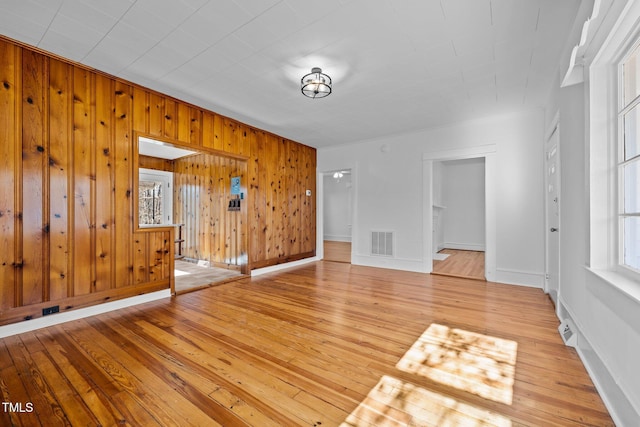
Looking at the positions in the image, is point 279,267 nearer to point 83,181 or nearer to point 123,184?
point 123,184

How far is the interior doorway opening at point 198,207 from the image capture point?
489cm

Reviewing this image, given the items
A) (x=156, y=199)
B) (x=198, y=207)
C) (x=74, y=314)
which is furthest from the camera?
(x=156, y=199)

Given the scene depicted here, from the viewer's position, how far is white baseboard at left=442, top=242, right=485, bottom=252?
753 cm

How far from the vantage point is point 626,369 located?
4.33 ft

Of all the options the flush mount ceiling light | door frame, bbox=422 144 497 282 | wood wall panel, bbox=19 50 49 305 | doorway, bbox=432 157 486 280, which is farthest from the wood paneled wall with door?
doorway, bbox=432 157 486 280

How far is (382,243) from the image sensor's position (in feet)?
18.0

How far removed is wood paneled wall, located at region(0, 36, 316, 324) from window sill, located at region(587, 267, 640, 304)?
4.11m

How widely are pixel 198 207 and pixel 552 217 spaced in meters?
6.16

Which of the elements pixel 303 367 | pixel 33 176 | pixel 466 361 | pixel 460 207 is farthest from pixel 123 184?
pixel 460 207

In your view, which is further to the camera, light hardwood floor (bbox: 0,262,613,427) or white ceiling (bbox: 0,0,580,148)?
white ceiling (bbox: 0,0,580,148)

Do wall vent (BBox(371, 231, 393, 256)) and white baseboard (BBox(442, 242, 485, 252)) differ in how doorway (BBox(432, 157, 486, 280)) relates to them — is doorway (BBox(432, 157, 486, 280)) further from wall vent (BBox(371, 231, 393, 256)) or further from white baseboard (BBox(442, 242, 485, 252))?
wall vent (BBox(371, 231, 393, 256))

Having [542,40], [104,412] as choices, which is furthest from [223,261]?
[542,40]

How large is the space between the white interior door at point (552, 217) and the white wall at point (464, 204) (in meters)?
4.01

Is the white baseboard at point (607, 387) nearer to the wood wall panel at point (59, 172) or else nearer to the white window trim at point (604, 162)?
the white window trim at point (604, 162)
